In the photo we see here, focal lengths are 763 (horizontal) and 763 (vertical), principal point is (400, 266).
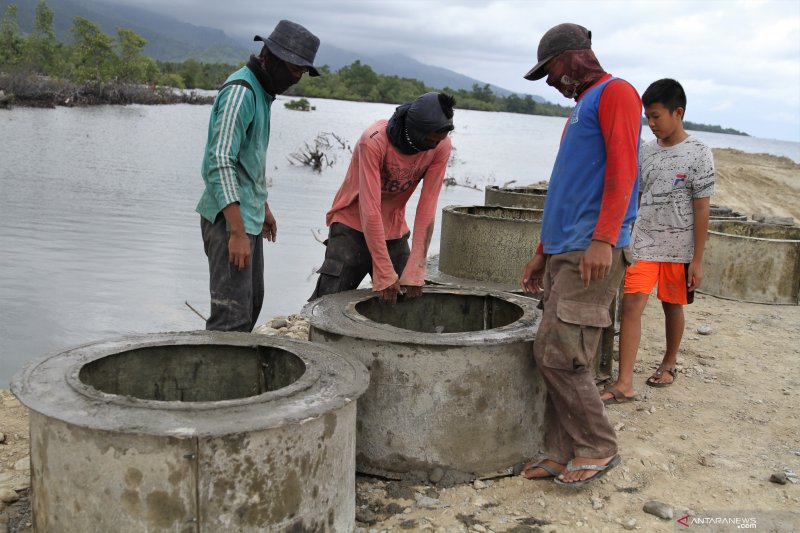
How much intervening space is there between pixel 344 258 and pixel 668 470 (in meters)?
2.14

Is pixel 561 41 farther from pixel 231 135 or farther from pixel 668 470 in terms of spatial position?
pixel 668 470

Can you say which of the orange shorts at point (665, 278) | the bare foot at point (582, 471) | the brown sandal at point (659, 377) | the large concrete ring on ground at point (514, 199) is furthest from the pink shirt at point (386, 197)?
the large concrete ring on ground at point (514, 199)

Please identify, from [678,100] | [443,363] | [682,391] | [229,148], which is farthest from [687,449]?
[229,148]

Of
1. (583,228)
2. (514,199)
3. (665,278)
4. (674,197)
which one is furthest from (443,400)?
(514,199)

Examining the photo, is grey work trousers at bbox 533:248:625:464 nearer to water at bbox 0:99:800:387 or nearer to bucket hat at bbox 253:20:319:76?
bucket hat at bbox 253:20:319:76

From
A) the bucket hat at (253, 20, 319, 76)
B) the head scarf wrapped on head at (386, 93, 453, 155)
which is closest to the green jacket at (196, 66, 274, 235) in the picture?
the bucket hat at (253, 20, 319, 76)

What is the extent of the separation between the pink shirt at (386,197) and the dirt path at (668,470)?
1242mm

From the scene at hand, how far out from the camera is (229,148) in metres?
3.78

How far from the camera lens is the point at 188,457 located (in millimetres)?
2494

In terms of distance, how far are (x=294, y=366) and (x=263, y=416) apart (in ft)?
2.59

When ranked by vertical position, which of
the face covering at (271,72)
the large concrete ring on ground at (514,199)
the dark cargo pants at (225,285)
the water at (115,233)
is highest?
the face covering at (271,72)

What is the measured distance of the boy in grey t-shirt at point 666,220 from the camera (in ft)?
15.9

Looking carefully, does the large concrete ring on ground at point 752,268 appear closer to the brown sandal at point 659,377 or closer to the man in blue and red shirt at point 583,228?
the brown sandal at point 659,377

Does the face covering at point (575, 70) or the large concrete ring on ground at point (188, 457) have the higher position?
the face covering at point (575, 70)
